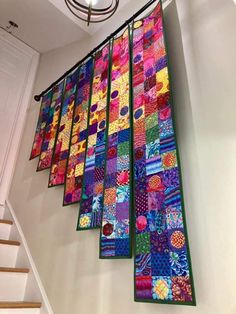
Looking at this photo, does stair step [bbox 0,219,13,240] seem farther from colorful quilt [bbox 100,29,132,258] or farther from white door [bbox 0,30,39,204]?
colorful quilt [bbox 100,29,132,258]

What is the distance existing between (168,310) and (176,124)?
0.93 m

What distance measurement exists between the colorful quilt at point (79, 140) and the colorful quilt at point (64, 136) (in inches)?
3.4

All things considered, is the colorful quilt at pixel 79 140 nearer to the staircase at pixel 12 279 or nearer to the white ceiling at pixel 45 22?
the staircase at pixel 12 279

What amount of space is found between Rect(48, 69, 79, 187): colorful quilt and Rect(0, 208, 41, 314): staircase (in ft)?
2.27

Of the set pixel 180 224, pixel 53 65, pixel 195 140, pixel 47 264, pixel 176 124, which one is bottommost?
pixel 47 264

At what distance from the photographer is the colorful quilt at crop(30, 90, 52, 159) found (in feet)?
8.17

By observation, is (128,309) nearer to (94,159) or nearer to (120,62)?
(94,159)

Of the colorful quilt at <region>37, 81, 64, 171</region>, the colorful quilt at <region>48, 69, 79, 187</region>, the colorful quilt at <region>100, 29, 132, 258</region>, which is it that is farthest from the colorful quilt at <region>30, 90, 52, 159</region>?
the colorful quilt at <region>100, 29, 132, 258</region>

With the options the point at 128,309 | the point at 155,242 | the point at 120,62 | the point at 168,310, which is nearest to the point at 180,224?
the point at 155,242

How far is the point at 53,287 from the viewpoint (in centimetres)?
167

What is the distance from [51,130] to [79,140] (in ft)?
1.90

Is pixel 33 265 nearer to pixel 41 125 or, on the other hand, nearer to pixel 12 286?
pixel 12 286

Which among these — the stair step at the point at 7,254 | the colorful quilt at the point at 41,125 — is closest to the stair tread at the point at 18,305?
the stair step at the point at 7,254

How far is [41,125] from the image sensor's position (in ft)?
8.57
